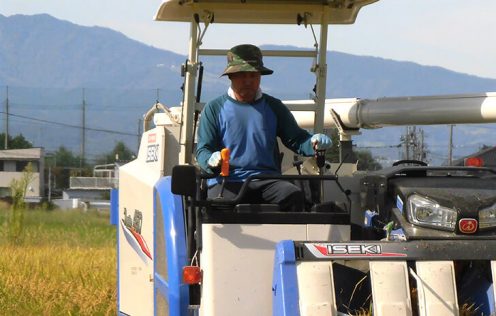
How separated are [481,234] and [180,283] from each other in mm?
1692

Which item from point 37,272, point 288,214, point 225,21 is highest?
point 225,21

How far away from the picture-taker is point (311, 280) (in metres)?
5.36

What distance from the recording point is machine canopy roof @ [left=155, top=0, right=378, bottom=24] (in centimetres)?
739

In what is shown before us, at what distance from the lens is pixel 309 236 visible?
237 inches

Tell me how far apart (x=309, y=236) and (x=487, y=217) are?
0.98m

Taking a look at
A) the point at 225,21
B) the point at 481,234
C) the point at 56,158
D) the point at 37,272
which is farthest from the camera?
the point at 56,158

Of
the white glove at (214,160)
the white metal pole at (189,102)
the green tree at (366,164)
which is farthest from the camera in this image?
the green tree at (366,164)

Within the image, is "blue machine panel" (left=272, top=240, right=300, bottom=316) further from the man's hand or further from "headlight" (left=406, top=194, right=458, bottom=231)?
the man's hand

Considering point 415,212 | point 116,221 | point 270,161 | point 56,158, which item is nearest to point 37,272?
point 116,221

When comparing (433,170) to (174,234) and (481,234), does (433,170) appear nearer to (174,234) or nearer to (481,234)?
(481,234)

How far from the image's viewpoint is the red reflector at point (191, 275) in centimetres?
595

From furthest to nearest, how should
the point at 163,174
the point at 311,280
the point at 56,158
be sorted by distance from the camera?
1. the point at 56,158
2. the point at 163,174
3. the point at 311,280

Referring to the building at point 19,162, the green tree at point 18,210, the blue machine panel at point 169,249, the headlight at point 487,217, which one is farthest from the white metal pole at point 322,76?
the building at point 19,162

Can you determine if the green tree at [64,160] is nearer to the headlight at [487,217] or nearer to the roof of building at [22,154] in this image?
the roof of building at [22,154]
